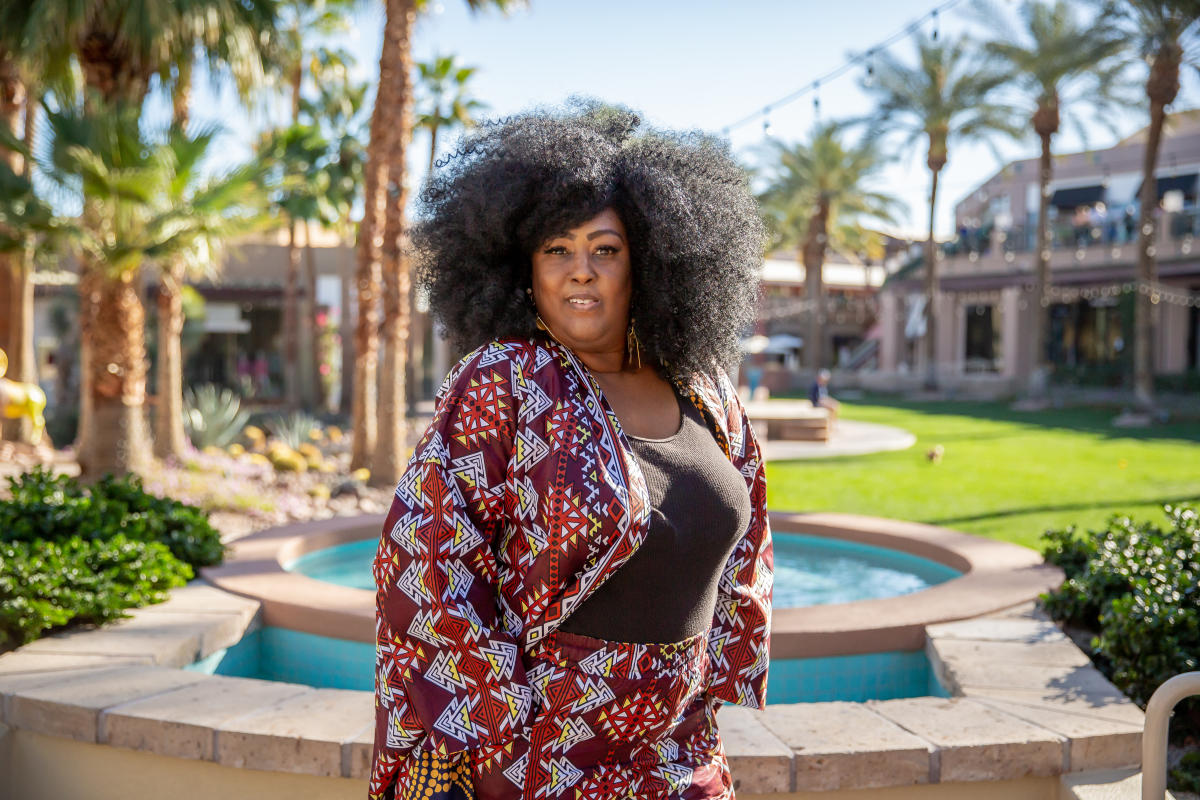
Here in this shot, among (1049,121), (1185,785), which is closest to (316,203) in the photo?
(1049,121)

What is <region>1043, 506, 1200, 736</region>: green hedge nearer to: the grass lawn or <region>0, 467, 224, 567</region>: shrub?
the grass lawn

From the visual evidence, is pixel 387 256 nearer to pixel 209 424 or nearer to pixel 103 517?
pixel 209 424

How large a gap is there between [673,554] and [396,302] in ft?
33.3

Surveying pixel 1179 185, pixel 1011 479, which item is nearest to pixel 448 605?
pixel 1011 479

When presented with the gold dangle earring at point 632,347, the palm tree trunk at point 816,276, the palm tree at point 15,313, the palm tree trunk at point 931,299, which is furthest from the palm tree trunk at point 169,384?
the palm tree trunk at point 816,276

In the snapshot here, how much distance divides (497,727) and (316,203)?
20.1 meters

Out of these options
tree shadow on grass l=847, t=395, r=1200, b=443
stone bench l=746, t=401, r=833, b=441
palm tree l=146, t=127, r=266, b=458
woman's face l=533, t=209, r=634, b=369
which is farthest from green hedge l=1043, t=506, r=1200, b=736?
tree shadow on grass l=847, t=395, r=1200, b=443

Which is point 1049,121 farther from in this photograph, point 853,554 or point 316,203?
point 853,554

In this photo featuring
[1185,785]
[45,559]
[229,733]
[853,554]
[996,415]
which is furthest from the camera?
[996,415]

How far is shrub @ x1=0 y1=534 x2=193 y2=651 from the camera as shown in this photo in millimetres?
4059

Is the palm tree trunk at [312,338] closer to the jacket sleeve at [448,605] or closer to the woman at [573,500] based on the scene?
the woman at [573,500]

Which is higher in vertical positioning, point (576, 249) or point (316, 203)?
point (316, 203)

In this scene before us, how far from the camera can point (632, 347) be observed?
2160mm

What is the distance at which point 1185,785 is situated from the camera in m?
3.52
